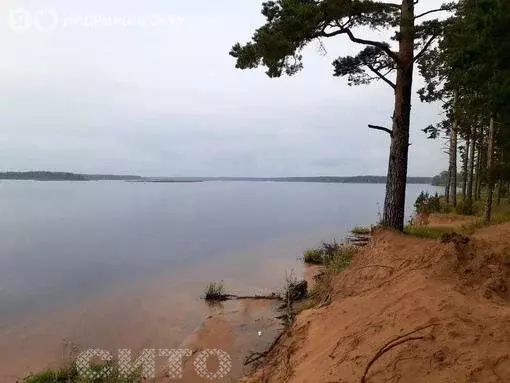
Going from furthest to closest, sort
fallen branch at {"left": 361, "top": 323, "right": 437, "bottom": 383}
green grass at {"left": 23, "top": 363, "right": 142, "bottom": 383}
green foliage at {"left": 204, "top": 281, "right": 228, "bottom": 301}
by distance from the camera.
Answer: green foliage at {"left": 204, "top": 281, "right": 228, "bottom": 301} < green grass at {"left": 23, "top": 363, "right": 142, "bottom": 383} < fallen branch at {"left": 361, "top": 323, "right": 437, "bottom": 383}

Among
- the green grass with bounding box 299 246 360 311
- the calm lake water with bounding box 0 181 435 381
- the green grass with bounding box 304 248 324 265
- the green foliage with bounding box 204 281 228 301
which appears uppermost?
the green grass with bounding box 299 246 360 311

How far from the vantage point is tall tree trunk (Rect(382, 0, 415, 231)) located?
1218 centimetres

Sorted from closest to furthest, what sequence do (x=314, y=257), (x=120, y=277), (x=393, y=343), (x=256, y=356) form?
(x=393, y=343) < (x=256, y=356) < (x=120, y=277) < (x=314, y=257)

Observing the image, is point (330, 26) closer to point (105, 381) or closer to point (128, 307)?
point (105, 381)

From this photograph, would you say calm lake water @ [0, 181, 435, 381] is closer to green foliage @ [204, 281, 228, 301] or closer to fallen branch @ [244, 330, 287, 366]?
green foliage @ [204, 281, 228, 301]

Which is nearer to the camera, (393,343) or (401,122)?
(393,343)

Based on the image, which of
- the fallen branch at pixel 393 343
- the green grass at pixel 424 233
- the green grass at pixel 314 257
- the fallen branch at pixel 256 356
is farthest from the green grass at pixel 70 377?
the green grass at pixel 314 257

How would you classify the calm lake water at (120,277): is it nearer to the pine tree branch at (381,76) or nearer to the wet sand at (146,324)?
the wet sand at (146,324)

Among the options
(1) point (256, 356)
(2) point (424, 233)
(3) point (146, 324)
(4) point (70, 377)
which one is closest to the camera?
(4) point (70, 377)

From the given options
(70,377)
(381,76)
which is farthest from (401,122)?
(70,377)

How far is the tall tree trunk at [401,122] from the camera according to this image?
480 inches

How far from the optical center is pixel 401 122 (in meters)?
12.2

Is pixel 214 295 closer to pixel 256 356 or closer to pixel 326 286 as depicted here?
pixel 326 286

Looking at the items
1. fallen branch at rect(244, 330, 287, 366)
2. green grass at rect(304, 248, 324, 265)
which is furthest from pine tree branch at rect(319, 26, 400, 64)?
green grass at rect(304, 248, 324, 265)
